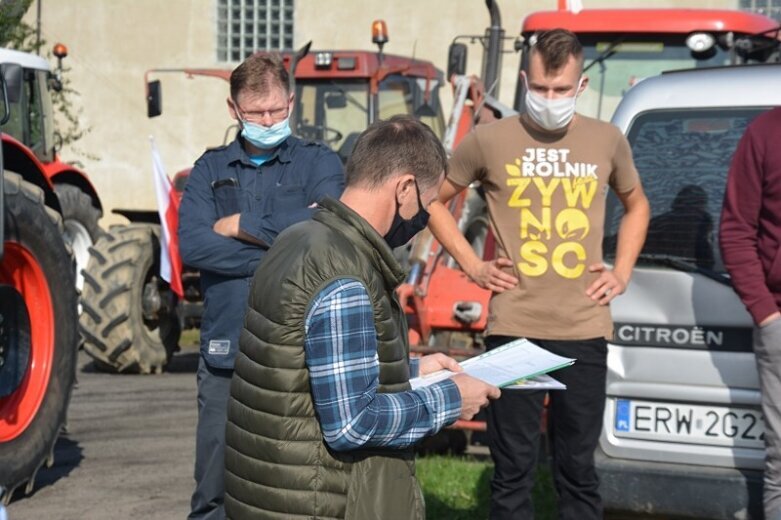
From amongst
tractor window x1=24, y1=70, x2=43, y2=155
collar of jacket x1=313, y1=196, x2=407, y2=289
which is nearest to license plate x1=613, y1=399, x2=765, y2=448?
collar of jacket x1=313, y1=196, x2=407, y2=289

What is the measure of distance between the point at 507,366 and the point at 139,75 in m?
19.0

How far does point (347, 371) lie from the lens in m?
2.97

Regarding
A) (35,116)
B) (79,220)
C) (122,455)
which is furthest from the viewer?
(79,220)

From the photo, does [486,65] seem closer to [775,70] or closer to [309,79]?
[309,79]

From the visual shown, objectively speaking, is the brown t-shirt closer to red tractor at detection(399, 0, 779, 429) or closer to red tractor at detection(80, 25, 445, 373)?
red tractor at detection(399, 0, 779, 429)

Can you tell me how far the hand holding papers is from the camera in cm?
335

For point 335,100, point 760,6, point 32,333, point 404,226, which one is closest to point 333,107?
point 335,100

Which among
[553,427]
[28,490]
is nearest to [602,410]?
[553,427]

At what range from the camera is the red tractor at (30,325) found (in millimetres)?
6555

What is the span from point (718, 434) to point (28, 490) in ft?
11.3

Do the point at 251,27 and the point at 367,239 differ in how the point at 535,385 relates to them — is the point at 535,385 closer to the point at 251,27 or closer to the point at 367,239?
the point at 367,239

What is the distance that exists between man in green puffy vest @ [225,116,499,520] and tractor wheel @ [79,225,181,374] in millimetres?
7444

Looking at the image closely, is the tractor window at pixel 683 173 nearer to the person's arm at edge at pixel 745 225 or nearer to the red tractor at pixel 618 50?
the person's arm at edge at pixel 745 225

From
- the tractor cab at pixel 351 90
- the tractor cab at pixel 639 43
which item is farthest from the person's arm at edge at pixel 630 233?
the tractor cab at pixel 351 90
